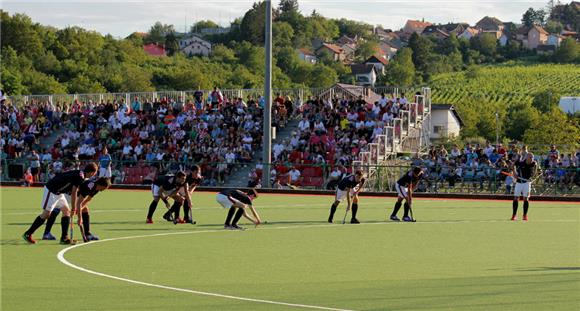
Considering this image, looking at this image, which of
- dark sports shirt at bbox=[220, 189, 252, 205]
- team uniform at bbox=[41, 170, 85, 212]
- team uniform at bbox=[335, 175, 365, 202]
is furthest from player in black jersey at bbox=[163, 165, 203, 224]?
team uniform at bbox=[41, 170, 85, 212]

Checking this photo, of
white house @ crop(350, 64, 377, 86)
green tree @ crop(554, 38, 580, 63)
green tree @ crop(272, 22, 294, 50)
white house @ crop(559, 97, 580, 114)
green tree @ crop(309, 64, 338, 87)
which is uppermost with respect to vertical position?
green tree @ crop(272, 22, 294, 50)

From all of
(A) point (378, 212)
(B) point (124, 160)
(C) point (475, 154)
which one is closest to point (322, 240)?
(A) point (378, 212)

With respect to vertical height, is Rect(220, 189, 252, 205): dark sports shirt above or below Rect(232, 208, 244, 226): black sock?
above

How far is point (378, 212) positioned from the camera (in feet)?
92.9

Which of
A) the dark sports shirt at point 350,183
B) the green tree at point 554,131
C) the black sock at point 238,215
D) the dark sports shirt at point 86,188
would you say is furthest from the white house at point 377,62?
the dark sports shirt at point 86,188

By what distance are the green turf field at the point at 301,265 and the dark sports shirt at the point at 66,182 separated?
111 cm

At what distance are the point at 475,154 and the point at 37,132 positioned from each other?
21.4 metres

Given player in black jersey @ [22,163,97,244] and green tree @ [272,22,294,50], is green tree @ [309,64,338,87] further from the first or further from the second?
player in black jersey @ [22,163,97,244]

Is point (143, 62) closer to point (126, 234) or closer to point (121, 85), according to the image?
point (121, 85)

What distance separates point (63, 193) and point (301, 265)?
4974 millimetres

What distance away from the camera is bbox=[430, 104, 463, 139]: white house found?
7462 centimetres

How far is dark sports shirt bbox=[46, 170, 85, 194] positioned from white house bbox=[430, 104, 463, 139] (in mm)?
55672

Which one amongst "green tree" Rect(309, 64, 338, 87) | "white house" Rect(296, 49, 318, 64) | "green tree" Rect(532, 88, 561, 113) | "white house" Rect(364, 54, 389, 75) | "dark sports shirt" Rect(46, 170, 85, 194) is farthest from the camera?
"white house" Rect(364, 54, 389, 75)

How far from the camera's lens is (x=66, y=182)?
18.1 m
